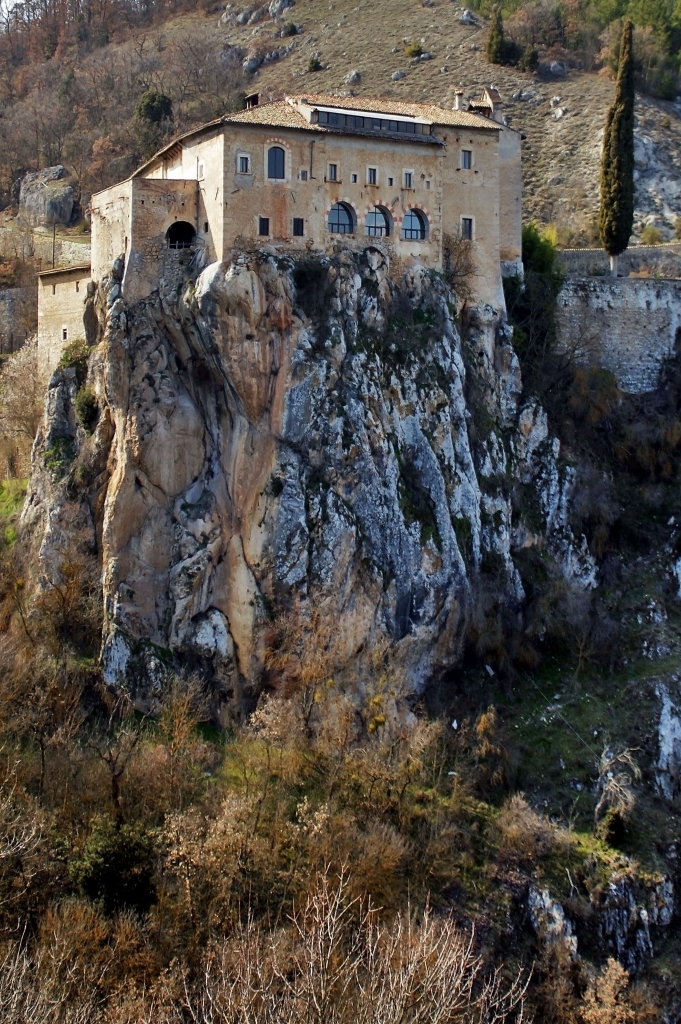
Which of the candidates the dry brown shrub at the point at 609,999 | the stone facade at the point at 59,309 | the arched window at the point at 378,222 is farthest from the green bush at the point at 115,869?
the arched window at the point at 378,222

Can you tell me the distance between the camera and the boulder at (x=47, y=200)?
74.5 meters

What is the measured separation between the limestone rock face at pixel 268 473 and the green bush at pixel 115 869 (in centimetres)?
1019

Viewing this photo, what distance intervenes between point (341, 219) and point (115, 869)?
25623 millimetres

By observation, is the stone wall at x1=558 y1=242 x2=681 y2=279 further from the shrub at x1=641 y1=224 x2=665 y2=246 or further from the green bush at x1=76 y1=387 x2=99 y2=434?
the green bush at x1=76 y1=387 x2=99 y2=434

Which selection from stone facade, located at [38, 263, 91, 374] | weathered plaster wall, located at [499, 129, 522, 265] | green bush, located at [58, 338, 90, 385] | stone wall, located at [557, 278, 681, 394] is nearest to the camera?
green bush, located at [58, 338, 90, 385]

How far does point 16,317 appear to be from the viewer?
61.4 metres

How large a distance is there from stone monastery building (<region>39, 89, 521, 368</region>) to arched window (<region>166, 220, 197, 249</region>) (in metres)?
0.05

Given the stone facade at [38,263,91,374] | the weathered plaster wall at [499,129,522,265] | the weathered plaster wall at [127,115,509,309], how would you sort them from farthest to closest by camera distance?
the weathered plaster wall at [499,129,522,265]
the stone facade at [38,263,91,374]
the weathered plaster wall at [127,115,509,309]

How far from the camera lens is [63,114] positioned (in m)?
88.6

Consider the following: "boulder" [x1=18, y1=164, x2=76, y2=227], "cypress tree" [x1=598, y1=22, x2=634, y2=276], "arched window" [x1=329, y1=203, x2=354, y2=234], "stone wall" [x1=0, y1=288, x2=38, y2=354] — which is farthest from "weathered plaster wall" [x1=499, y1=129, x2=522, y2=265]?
"boulder" [x1=18, y1=164, x2=76, y2=227]

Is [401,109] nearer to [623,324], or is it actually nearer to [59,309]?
[623,324]

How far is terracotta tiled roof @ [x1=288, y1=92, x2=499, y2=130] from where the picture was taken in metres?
50.4

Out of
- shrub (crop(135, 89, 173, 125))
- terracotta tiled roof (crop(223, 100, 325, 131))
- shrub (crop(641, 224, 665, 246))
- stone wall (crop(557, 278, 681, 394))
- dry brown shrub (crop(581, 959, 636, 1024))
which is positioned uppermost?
shrub (crop(135, 89, 173, 125))

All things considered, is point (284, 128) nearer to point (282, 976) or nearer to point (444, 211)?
point (444, 211)
